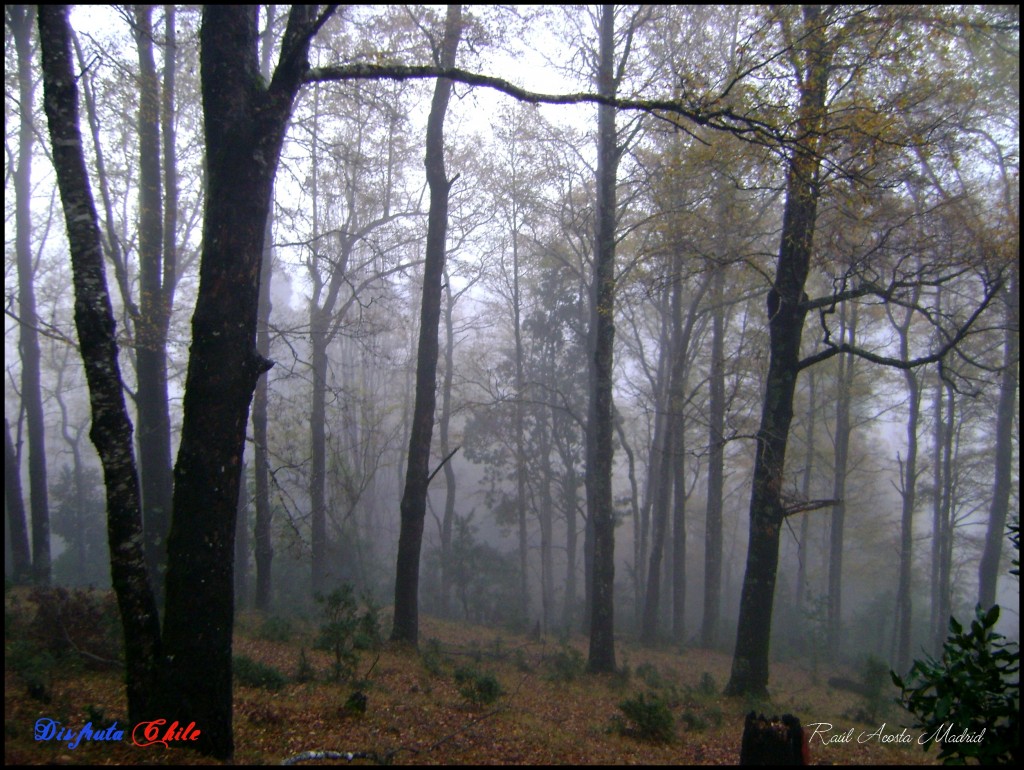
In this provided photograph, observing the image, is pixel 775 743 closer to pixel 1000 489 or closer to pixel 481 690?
pixel 481 690

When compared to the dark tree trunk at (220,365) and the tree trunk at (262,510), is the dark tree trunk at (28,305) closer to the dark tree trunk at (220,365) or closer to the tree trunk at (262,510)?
the tree trunk at (262,510)

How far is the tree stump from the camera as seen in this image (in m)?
4.47

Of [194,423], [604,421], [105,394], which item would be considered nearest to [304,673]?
[194,423]

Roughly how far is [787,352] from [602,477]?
3846 millimetres

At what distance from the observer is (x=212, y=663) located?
445cm

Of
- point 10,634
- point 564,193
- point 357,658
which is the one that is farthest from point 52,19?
point 564,193

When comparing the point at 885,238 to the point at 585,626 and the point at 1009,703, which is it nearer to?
the point at 1009,703

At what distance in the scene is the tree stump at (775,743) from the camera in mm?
4469

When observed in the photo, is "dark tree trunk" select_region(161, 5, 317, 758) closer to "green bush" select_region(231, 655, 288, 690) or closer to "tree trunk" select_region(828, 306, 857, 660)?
"green bush" select_region(231, 655, 288, 690)

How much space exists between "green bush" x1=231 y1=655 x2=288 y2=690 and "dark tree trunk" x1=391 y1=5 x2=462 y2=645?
3552 millimetres

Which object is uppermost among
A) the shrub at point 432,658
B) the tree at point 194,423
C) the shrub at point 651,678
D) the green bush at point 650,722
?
the tree at point 194,423

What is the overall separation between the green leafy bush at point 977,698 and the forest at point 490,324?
0.03 m

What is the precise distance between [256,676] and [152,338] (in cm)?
596

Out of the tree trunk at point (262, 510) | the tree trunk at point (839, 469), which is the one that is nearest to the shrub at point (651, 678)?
the tree trunk at point (262, 510)
